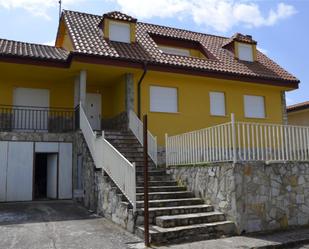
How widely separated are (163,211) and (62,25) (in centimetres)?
1283

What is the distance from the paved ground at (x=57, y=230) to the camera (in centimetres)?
771

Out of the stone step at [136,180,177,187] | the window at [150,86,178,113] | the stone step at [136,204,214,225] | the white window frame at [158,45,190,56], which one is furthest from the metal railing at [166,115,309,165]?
the white window frame at [158,45,190,56]

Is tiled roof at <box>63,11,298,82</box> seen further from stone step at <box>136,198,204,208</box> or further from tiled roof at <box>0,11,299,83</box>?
stone step at <box>136,198,204,208</box>

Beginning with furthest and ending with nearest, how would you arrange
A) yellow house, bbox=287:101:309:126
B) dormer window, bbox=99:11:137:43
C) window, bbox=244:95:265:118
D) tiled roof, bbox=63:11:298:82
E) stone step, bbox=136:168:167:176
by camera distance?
yellow house, bbox=287:101:309:126 < window, bbox=244:95:265:118 < dormer window, bbox=99:11:137:43 < tiled roof, bbox=63:11:298:82 < stone step, bbox=136:168:167:176

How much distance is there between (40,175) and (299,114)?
1487cm

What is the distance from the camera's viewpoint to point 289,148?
10062 mm

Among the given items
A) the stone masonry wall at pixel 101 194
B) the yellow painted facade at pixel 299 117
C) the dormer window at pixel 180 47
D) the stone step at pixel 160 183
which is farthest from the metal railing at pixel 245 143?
the yellow painted facade at pixel 299 117

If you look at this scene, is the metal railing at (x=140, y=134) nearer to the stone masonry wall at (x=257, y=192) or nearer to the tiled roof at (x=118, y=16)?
the stone masonry wall at (x=257, y=192)

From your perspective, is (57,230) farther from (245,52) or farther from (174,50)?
(245,52)

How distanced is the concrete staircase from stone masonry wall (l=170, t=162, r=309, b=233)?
1.01ft

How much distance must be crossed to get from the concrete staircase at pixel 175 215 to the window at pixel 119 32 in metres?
7.16

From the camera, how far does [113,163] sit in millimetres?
10273

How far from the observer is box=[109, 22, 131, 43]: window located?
1656 centimetres

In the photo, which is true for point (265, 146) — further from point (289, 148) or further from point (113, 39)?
point (113, 39)
